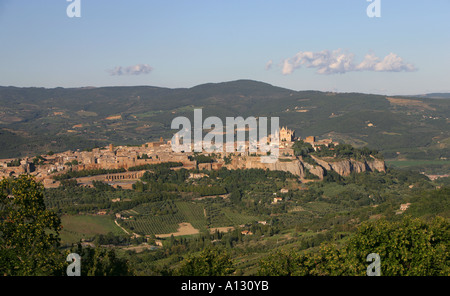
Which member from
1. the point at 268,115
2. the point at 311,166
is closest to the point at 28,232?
the point at 311,166

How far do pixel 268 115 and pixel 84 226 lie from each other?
117 m

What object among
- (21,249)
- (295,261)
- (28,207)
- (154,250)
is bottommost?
(154,250)

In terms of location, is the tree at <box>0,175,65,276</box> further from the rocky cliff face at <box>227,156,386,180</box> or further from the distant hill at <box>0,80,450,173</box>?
the distant hill at <box>0,80,450,173</box>

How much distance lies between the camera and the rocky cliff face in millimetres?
59188

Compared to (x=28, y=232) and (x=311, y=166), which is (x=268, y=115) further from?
(x=28, y=232)

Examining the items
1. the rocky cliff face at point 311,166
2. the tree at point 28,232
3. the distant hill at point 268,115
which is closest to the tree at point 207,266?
the tree at point 28,232

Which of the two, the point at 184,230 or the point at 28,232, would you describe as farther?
the point at 184,230

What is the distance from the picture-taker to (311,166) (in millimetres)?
60625

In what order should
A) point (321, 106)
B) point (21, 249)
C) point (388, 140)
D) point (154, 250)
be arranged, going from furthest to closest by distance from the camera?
1. point (321, 106)
2. point (388, 140)
3. point (154, 250)
4. point (21, 249)

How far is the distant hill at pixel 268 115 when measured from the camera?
10794 cm
